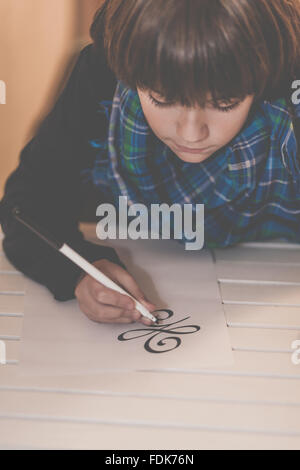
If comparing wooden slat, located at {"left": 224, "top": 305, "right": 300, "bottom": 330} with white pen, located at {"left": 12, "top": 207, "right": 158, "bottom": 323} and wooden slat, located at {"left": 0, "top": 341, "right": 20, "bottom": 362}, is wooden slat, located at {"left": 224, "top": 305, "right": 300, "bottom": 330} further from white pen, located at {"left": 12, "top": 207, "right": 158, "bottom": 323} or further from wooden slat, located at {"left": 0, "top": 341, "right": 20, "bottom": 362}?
wooden slat, located at {"left": 0, "top": 341, "right": 20, "bottom": 362}

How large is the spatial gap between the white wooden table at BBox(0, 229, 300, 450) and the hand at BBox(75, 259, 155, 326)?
0.08m

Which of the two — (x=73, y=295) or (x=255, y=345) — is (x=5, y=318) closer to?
(x=73, y=295)

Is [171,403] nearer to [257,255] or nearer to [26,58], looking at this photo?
[257,255]

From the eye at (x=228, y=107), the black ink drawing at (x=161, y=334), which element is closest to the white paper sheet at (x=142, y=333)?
the black ink drawing at (x=161, y=334)

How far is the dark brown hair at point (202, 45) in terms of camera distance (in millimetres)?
557

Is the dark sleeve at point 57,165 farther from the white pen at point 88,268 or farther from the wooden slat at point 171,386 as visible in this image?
the wooden slat at point 171,386

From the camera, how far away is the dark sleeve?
808mm

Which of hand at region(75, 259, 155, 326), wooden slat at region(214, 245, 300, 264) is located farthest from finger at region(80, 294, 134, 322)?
wooden slat at region(214, 245, 300, 264)

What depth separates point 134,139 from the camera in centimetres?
83

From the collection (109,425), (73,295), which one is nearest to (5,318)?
(73,295)

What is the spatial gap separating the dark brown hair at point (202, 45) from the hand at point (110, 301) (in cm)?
23

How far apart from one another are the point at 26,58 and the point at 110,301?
3.87ft

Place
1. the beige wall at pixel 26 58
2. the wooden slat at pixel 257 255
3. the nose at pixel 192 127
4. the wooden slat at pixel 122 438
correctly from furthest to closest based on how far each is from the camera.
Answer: the beige wall at pixel 26 58
the wooden slat at pixel 257 255
the nose at pixel 192 127
the wooden slat at pixel 122 438
